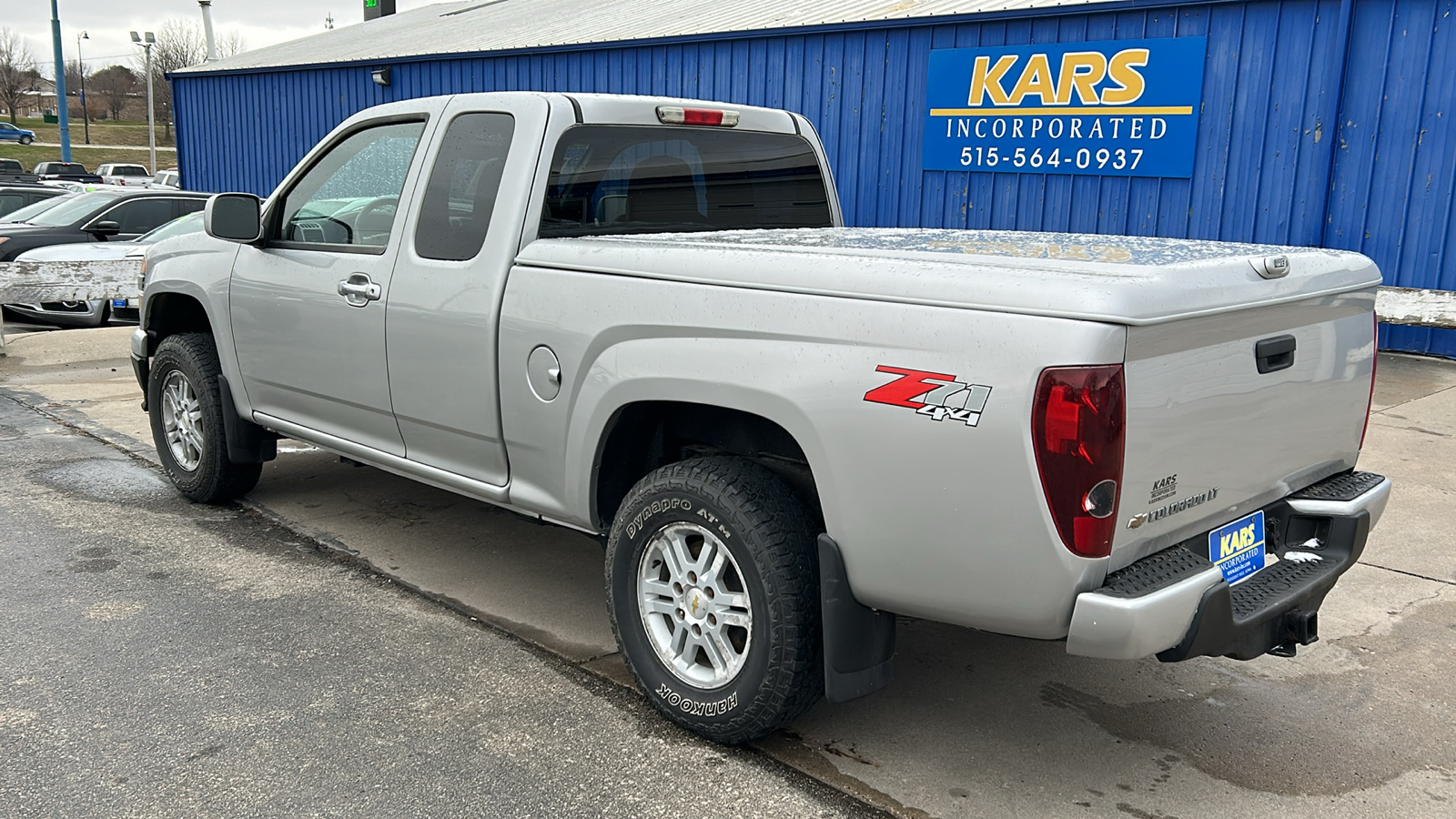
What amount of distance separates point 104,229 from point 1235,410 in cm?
1236

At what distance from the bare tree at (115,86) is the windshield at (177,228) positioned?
91.3m

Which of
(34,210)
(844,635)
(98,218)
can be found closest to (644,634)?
(844,635)

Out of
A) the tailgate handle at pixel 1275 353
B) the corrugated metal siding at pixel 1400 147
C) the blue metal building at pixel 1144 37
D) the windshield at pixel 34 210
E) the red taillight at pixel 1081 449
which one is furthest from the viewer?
the windshield at pixel 34 210

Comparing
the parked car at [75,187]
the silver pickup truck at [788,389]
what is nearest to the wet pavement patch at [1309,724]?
the silver pickup truck at [788,389]

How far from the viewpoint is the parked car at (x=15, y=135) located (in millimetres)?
62562

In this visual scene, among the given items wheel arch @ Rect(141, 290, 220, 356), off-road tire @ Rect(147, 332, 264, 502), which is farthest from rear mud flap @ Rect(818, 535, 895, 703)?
wheel arch @ Rect(141, 290, 220, 356)

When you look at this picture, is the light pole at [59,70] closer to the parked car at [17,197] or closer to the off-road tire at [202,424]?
the parked car at [17,197]

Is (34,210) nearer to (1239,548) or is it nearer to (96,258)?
(96,258)

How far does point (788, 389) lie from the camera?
2.90m

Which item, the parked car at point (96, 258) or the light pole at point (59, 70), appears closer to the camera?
the parked car at point (96, 258)

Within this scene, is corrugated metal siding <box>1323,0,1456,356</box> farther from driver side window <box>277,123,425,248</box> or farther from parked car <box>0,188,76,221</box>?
parked car <box>0,188,76,221</box>

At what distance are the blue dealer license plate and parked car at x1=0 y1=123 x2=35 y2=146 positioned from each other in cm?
7293

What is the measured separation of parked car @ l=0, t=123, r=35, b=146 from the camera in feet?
205

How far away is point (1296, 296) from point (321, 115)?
59.2ft
